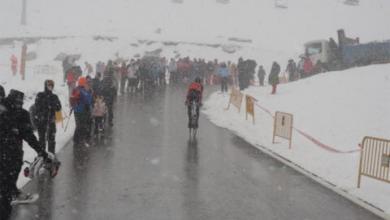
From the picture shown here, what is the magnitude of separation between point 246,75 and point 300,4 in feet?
133

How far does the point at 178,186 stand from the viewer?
966 cm

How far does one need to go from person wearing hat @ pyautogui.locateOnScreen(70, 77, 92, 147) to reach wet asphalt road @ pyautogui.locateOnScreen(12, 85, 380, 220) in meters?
0.57

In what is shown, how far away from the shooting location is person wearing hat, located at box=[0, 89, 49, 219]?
22.4ft

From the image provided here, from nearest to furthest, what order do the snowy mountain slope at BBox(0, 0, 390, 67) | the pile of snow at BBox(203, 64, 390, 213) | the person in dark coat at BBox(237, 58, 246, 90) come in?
1. the pile of snow at BBox(203, 64, 390, 213)
2. the person in dark coat at BBox(237, 58, 246, 90)
3. the snowy mountain slope at BBox(0, 0, 390, 67)

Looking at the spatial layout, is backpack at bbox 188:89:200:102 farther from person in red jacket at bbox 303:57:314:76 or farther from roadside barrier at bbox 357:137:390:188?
person in red jacket at bbox 303:57:314:76

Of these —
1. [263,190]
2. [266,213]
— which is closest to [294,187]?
[263,190]

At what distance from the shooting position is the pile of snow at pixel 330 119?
11.8 metres

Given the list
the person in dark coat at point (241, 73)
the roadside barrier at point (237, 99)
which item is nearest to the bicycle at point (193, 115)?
the roadside barrier at point (237, 99)

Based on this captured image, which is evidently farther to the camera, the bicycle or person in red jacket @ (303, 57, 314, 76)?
person in red jacket @ (303, 57, 314, 76)

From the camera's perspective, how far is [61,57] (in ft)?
158

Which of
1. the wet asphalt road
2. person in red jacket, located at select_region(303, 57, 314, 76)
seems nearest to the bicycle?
the wet asphalt road

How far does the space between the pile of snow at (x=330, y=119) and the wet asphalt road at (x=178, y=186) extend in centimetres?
90

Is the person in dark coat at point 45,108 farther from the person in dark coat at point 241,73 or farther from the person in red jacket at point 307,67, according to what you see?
the person in red jacket at point 307,67

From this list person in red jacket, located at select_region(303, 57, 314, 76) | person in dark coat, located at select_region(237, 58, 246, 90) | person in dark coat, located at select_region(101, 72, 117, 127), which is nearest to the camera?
person in dark coat, located at select_region(101, 72, 117, 127)
